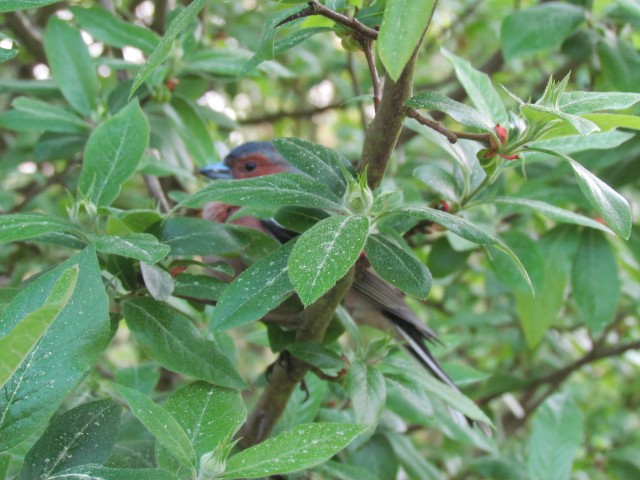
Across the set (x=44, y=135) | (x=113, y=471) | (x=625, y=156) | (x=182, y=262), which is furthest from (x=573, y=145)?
(x=44, y=135)

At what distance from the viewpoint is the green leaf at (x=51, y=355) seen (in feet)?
3.65

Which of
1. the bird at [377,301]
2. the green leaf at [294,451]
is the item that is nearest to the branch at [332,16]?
the green leaf at [294,451]

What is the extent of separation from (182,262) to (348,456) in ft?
3.15

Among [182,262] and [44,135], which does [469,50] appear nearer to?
[44,135]

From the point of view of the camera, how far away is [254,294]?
1.28 m

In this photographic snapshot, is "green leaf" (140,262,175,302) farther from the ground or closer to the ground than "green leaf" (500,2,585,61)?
farther from the ground

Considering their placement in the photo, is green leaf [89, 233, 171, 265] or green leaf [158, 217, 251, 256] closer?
green leaf [89, 233, 171, 265]

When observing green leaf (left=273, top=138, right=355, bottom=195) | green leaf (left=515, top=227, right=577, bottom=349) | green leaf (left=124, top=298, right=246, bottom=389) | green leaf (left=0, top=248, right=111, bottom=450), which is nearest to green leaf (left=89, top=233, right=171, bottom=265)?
green leaf (left=0, top=248, right=111, bottom=450)

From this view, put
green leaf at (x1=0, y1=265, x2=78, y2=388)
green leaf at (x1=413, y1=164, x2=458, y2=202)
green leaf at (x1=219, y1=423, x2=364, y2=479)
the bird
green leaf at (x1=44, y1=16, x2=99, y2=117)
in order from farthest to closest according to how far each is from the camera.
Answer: the bird
green leaf at (x1=44, y1=16, x2=99, y2=117)
green leaf at (x1=413, y1=164, x2=458, y2=202)
green leaf at (x1=219, y1=423, x2=364, y2=479)
green leaf at (x1=0, y1=265, x2=78, y2=388)

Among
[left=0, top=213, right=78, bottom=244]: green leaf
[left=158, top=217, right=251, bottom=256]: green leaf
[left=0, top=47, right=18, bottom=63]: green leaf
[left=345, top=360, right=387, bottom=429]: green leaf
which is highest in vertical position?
[left=0, top=47, right=18, bottom=63]: green leaf

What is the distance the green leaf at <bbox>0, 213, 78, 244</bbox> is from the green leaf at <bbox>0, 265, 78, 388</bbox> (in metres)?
0.29

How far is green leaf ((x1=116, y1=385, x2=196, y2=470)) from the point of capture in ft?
3.58

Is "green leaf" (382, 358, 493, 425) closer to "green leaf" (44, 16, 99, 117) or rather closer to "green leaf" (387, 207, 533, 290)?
"green leaf" (387, 207, 533, 290)

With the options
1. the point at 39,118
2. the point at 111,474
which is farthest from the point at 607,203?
the point at 39,118
